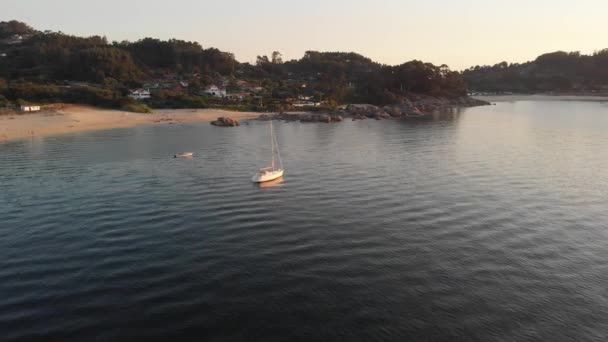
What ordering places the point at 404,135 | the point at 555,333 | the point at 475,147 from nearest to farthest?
the point at 555,333, the point at 475,147, the point at 404,135

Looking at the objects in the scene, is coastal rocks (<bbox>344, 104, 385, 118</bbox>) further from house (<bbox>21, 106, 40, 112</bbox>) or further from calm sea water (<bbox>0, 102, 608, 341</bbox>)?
house (<bbox>21, 106, 40, 112</bbox>)

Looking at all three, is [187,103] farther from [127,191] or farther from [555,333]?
[555,333]

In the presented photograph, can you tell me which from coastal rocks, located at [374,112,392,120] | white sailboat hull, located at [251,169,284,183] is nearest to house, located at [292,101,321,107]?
coastal rocks, located at [374,112,392,120]

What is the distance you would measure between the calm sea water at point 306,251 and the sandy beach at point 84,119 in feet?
115

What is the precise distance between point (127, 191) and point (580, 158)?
60.2m

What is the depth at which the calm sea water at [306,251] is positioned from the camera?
18.4m

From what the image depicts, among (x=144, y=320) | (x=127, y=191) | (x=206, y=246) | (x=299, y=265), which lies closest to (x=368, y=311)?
(x=299, y=265)

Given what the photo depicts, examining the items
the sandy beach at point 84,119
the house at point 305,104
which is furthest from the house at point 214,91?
the house at point 305,104

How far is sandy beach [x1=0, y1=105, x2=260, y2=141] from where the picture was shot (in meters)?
Answer: 86.4

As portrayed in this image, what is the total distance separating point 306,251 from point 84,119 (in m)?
96.6

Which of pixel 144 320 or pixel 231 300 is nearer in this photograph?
pixel 144 320

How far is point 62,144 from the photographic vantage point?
71.8 m

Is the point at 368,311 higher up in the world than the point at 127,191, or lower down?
lower down

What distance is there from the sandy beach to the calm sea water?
3514 cm
